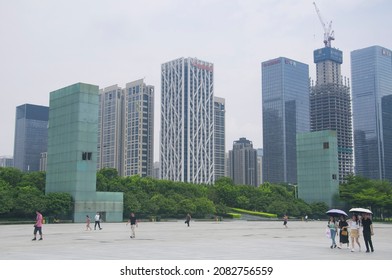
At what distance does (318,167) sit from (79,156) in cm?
5908

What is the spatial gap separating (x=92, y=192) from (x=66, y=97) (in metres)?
14.5

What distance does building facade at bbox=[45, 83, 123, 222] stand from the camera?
229ft

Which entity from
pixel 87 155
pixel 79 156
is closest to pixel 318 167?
pixel 87 155

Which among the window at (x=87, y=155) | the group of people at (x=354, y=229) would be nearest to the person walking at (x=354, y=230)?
the group of people at (x=354, y=229)

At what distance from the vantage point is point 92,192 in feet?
233

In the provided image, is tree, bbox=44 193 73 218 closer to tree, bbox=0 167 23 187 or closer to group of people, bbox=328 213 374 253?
tree, bbox=0 167 23 187

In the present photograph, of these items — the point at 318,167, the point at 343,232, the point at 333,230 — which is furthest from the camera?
the point at 318,167

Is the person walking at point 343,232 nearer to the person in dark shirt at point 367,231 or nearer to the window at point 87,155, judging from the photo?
the person in dark shirt at point 367,231

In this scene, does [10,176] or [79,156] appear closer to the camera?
[79,156]

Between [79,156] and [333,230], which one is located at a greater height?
[79,156]

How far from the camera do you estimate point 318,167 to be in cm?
10981

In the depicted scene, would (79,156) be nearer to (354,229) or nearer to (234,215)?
(234,215)
